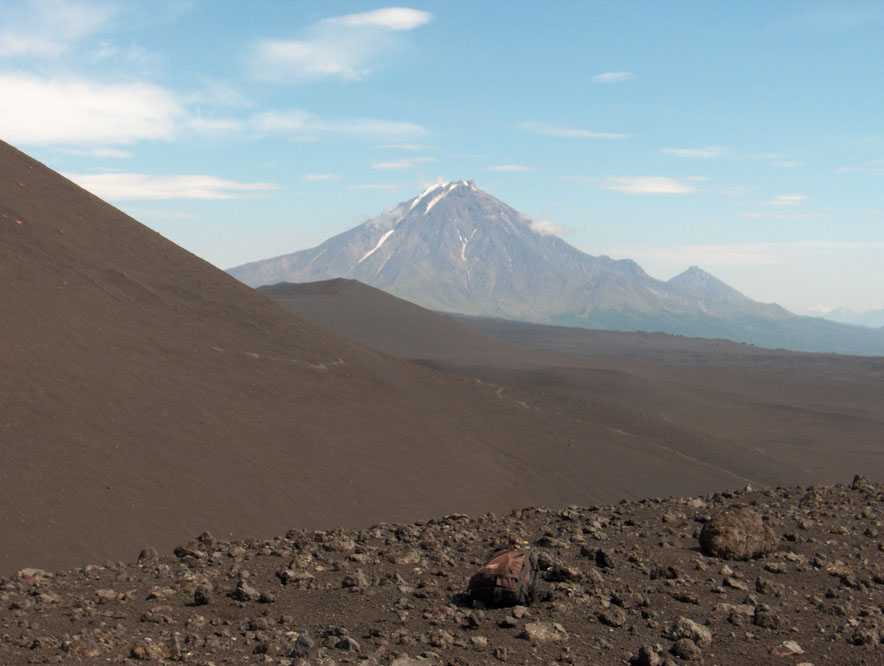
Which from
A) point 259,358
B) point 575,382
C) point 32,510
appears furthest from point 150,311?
point 575,382

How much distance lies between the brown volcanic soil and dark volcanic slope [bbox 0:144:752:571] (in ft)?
13.8

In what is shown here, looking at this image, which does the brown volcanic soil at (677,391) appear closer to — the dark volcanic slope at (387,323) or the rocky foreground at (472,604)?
the dark volcanic slope at (387,323)

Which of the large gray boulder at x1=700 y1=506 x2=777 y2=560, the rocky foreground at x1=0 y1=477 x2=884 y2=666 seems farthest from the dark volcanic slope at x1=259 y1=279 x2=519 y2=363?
the large gray boulder at x1=700 y1=506 x2=777 y2=560

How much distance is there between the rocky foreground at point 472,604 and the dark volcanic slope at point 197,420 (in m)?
7.10

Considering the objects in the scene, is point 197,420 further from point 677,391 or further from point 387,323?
point 387,323

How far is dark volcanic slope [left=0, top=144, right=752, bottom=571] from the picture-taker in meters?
17.6

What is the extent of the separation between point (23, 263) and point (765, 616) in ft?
77.1

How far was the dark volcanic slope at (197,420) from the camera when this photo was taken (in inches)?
693

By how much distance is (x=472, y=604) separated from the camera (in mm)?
7125

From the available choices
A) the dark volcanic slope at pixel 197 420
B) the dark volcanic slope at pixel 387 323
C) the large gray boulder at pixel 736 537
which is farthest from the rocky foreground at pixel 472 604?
the dark volcanic slope at pixel 387 323

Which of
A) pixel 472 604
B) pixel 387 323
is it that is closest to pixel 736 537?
pixel 472 604

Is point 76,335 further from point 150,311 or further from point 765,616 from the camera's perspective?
point 765,616

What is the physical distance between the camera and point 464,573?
798 cm

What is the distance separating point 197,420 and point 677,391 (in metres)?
44.7
